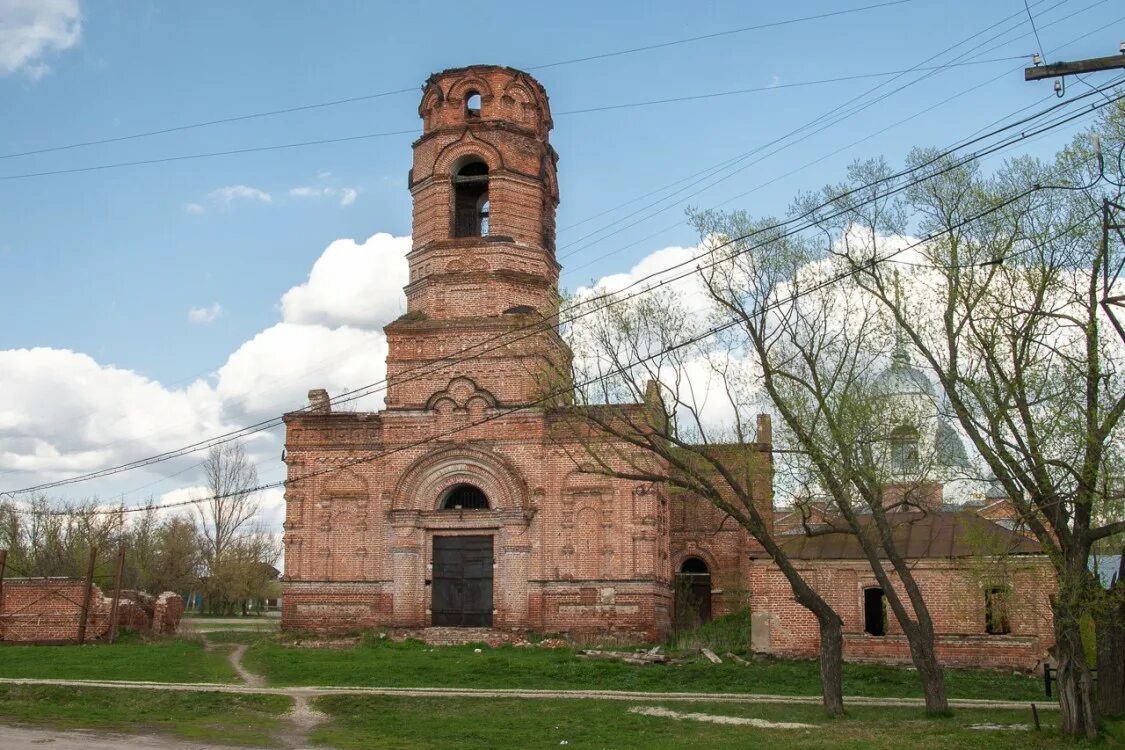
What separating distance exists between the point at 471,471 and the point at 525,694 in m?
10.2

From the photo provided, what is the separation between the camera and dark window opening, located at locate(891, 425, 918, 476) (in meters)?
18.0

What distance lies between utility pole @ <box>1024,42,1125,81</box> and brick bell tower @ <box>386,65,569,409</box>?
1868 cm

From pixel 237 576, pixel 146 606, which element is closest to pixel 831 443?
pixel 146 606

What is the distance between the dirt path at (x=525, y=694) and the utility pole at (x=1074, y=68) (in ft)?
37.1

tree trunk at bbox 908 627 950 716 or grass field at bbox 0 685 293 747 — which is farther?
tree trunk at bbox 908 627 950 716

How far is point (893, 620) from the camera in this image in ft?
90.6

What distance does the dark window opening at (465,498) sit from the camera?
102ft

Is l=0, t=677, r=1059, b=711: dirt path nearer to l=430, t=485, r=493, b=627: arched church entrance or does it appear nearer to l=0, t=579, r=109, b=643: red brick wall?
l=430, t=485, r=493, b=627: arched church entrance

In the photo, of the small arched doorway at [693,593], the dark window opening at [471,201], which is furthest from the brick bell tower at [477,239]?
the small arched doorway at [693,593]

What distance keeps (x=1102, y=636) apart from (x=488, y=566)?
54.7 ft

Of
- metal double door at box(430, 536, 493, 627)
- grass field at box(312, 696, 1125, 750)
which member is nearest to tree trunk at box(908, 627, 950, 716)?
grass field at box(312, 696, 1125, 750)

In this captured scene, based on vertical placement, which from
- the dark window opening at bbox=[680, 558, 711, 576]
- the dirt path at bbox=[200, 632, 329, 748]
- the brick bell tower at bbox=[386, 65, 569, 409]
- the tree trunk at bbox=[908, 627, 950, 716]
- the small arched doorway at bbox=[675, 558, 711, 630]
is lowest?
the dirt path at bbox=[200, 632, 329, 748]

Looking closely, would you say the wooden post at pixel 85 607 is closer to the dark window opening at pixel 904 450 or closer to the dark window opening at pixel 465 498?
the dark window opening at pixel 465 498

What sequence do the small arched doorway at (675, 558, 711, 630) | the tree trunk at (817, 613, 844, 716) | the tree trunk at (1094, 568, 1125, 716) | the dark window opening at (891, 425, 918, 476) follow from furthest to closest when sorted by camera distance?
the small arched doorway at (675, 558, 711, 630) < the tree trunk at (817, 613, 844, 716) < the dark window opening at (891, 425, 918, 476) < the tree trunk at (1094, 568, 1125, 716)
